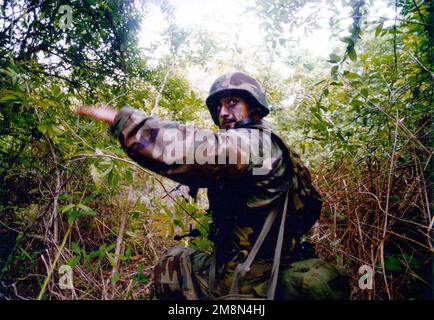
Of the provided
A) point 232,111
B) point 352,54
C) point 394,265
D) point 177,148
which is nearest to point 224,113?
point 232,111

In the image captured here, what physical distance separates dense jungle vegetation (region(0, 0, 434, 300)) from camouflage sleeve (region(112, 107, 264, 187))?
1.73 ft

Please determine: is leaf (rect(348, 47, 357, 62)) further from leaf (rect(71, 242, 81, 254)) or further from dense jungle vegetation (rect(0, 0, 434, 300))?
leaf (rect(71, 242, 81, 254))

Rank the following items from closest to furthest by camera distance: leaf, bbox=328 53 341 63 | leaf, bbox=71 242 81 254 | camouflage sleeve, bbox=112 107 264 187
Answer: camouflage sleeve, bbox=112 107 264 187 → leaf, bbox=328 53 341 63 → leaf, bbox=71 242 81 254

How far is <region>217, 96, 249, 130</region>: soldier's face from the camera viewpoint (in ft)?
6.63

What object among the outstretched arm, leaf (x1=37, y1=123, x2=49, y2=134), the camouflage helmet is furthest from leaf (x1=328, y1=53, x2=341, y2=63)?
leaf (x1=37, y1=123, x2=49, y2=134)

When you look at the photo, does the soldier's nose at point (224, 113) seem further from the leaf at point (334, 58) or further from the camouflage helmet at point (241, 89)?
the leaf at point (334, 58)

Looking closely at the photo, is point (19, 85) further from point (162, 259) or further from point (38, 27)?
point (162, 259)

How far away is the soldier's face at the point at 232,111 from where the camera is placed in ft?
6.63

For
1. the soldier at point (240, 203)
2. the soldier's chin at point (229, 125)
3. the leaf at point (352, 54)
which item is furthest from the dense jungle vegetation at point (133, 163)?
the soldier's chin at point (229, 125)
